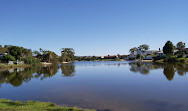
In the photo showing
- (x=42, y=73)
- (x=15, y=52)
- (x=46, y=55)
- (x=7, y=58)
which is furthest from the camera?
(x=46, y=55)

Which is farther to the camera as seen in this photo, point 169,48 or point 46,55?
point 46,55

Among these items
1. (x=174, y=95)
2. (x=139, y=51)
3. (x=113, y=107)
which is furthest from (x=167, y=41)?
(x=113, y=107)

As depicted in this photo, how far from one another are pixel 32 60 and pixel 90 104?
252 ft

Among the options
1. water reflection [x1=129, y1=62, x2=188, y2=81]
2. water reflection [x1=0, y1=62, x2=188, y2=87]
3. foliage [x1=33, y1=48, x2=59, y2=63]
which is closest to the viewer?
water reflection [x1=0, y1=62, x2=188, y2=87]

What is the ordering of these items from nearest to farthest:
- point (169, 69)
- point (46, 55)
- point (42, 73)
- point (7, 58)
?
1. point (169, 69)
2. point (42, 73)
3. point (7, 58)
4. point (46, 55)

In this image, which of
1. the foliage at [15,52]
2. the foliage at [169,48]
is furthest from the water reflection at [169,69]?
the foliage at [15,52]

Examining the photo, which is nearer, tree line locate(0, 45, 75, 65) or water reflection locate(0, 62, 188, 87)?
water reflection locate(0, 62, 188, 87)

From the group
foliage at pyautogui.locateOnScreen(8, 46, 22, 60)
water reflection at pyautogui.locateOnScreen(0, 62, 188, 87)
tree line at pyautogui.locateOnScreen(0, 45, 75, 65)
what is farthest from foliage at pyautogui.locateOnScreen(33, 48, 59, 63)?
water reflection at pyautogui.locateOnScreen(0, 62, 188, 87)

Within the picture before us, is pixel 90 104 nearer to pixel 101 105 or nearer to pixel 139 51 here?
pixel 101 105

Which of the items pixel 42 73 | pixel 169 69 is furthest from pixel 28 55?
pixel 169 69

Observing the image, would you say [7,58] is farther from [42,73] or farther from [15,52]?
[42,73]

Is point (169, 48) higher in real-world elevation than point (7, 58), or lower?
higher

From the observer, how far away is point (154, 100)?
11.2 meters

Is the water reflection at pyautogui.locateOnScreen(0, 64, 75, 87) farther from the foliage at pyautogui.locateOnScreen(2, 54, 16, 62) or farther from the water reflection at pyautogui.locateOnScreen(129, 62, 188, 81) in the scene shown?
the foliage at pyautogui.locateOnScreen(2, 54, 16, 62)
